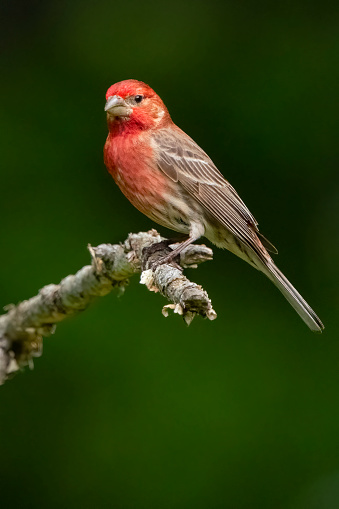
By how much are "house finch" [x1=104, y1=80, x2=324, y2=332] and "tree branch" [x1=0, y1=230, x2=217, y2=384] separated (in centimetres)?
18

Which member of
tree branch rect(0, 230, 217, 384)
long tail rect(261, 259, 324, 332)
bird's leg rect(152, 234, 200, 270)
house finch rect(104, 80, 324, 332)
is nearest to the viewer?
bird's leg rect(152, 234, 200, 270)

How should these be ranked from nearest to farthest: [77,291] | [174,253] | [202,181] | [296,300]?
[174,253] → [77,291] → [296,300] → [202,181]

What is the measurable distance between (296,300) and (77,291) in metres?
0.95

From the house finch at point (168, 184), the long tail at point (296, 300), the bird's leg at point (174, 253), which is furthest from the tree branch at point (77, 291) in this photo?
the long tail at point (296, 300)

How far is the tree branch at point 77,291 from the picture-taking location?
4086mm

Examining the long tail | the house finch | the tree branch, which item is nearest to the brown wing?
the house finch

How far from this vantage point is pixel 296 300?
4344 millimetres

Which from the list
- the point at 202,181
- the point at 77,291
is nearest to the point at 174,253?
the point at 77,291

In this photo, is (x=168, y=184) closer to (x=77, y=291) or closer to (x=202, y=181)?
(x=202, y=181)

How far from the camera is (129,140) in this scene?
4438mm

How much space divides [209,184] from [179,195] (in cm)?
21

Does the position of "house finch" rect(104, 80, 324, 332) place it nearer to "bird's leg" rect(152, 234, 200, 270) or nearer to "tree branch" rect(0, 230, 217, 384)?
"bird's leg" rect(152, 234, 200, 270)

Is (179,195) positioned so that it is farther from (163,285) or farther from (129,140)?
(163,285)

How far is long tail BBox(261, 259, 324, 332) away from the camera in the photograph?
14.0 ft
